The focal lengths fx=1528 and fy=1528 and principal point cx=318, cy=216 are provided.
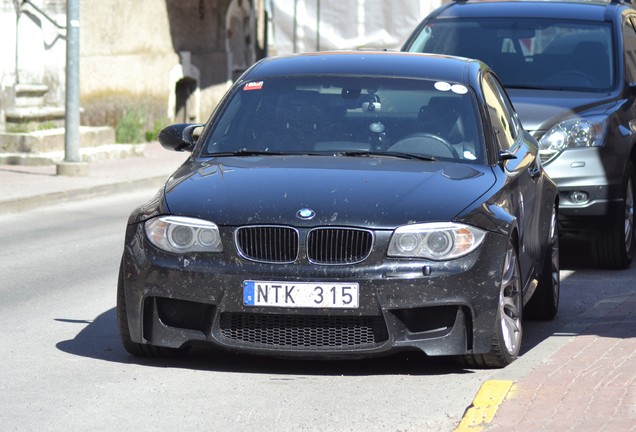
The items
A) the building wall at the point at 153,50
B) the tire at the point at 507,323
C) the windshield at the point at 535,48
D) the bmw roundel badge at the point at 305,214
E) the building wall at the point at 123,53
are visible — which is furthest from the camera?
the building wall at the point at 153,50

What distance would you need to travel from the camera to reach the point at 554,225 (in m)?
9.16

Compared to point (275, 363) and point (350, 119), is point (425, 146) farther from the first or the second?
point (275, 363)

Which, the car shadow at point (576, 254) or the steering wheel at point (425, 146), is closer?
the steering wheel at point (425, 146)

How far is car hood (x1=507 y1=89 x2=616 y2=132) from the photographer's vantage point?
11.1m

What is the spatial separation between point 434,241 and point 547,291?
2.12m

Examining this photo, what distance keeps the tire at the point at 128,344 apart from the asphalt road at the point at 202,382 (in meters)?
0.06

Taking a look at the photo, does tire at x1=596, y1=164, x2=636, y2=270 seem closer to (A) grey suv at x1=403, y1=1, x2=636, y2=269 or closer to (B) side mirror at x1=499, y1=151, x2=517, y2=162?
(A) grey suv at x1=403, y1=1, x2=636, y2=269

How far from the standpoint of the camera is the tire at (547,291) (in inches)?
347

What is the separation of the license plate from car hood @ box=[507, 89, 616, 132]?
4518 mm

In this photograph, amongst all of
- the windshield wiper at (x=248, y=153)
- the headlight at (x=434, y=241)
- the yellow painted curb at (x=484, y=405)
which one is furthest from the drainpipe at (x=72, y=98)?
the yellow painted curb at (x=484, y=405)

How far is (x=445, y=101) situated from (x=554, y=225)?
53.6 inches

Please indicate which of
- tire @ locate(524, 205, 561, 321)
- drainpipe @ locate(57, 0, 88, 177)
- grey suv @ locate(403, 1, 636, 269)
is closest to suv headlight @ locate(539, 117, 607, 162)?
grey suv @ locate(403, 1, 636, 269)

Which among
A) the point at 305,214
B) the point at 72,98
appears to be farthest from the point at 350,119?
the point at 72,98

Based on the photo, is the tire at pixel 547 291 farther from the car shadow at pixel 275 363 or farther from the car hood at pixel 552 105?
the car hood at pixel 552 105
